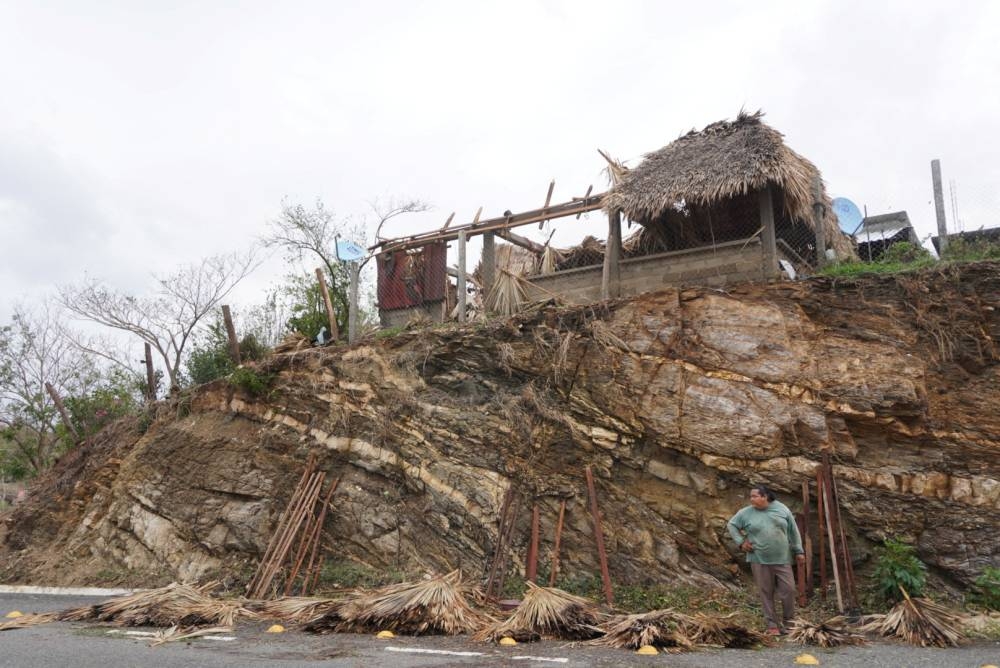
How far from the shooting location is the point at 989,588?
679 centimetres

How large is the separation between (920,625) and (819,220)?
5.64 meters

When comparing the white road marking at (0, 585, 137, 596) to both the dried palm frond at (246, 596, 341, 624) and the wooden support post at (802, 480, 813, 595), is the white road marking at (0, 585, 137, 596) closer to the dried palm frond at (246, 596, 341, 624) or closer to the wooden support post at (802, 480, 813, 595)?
the dried palm frond at (246, 596, 341, 624)

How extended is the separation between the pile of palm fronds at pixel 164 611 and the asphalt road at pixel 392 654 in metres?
0.60

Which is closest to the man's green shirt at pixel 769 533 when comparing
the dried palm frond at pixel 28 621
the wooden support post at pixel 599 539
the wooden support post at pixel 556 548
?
the wooden support post at pixel 599 539

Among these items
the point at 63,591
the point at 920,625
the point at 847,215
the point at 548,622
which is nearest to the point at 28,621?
the point at 63,591

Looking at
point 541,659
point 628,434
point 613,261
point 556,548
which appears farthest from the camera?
point 613,261

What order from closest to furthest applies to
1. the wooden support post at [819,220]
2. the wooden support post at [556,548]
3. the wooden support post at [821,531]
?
the wooden support post at [821,531] < the wooden support post at [556,548] < the wooden support post at [819,220]

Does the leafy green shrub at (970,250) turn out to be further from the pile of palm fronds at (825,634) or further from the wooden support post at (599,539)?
the wooden support post at (599,539)

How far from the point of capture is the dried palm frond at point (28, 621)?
7.40 meters

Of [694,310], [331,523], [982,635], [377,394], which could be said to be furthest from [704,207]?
[331,523]

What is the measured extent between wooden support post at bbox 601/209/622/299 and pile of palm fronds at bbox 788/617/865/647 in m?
4.97

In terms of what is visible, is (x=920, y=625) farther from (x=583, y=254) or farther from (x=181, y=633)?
(x=583, y=254)

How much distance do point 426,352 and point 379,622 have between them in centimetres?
431

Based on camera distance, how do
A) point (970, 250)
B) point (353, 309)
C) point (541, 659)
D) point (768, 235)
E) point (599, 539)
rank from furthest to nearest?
1. point (353, 309)
2. point (768, 235)
3. point (970, 250)
4. point (599, 539)
5. point (541, 659)
